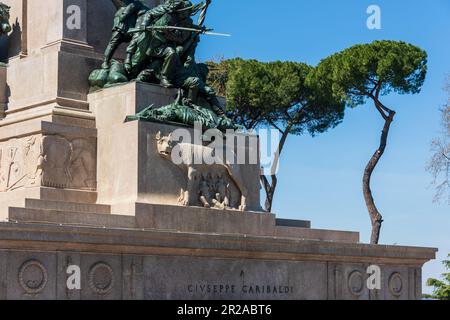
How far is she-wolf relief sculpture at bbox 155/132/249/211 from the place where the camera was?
2095 centimetres

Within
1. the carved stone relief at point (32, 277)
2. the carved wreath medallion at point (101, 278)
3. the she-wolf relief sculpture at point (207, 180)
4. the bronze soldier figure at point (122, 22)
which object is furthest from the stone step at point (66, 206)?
the bronze soldier figure at point (122, 22)

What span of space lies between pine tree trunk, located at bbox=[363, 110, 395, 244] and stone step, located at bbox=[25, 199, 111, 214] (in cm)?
1796

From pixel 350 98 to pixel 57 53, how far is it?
1976 centimetres

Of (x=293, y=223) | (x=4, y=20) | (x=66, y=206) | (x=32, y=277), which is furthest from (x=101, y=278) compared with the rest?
(x=4, y=20)

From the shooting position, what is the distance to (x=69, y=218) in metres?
19.2

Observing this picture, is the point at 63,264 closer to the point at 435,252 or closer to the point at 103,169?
the point at 103,169

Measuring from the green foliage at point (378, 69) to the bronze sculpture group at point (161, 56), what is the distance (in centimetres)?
1703

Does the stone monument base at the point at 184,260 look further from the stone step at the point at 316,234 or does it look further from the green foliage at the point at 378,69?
the green foliage at the point at 378,69

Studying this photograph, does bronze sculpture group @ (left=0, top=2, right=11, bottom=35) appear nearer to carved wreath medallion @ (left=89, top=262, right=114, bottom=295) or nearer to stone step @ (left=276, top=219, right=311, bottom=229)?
stone step @ (left=276, top=219, right=311, bottom=229)

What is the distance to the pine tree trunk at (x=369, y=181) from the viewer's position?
3750 centimetres

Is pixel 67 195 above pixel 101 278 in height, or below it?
above

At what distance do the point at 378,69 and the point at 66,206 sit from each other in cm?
2069

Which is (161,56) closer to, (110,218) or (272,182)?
(110,218)

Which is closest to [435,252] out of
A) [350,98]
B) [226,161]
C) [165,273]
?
[226,161]
